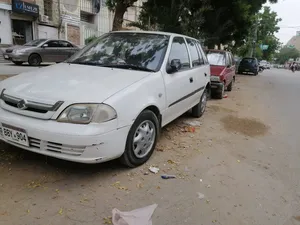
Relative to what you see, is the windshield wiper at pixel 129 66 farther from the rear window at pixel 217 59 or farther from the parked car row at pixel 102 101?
the rear window at pixel 217 59

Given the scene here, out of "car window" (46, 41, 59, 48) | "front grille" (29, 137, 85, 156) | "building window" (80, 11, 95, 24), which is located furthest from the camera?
"building window" (80, 11, 95, 24)

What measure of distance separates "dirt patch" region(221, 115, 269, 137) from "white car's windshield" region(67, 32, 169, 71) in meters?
2.45

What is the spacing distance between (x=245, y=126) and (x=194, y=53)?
1939 mm

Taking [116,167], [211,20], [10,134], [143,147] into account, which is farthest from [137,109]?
[211,20]

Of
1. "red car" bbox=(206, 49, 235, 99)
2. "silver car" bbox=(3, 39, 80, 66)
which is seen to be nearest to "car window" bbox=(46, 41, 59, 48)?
"silver car" bbox=(3, 39, 80, 66)

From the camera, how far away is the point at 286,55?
98188 millimetres

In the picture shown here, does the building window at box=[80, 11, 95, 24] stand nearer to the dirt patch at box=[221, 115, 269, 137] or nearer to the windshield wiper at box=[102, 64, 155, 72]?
the dirt patch at box=[221, 115, 269, 137]

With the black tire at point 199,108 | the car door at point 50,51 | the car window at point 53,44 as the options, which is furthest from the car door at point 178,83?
the car window at point 53,44

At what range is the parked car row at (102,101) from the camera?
264 centimetres

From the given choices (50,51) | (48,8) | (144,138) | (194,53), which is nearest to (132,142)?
(144,138)

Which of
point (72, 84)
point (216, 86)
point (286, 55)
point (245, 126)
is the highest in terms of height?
point (72, 84)

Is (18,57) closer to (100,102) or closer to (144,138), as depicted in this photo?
(144,138)

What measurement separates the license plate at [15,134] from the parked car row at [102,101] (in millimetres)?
11

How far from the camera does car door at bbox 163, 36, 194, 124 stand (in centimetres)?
381
